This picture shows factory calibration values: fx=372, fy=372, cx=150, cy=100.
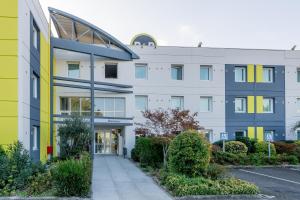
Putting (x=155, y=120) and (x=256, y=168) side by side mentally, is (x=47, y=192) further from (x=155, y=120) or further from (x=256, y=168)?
(x=256, y=168)

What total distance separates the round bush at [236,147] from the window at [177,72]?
7197 millimetres

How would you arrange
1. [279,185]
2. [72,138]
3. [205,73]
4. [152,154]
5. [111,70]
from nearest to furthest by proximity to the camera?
1. [279,185]
2. [152,154]
3. [72,138]
4. [111,70]
5. [205,73]

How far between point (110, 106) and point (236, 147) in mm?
10360

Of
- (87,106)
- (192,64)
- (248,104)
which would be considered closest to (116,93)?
(87,106)

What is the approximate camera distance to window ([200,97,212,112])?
31952 mm

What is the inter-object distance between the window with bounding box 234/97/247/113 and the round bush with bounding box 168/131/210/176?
18598 millimetres

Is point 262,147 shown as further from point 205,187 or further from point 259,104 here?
point 205,187

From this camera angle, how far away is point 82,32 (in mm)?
28953

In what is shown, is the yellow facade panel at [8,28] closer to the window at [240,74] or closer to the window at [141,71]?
the window at [141,71]

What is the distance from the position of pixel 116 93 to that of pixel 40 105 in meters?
9.90

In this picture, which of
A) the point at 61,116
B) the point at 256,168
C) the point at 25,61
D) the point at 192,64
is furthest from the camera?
the point at 192,64

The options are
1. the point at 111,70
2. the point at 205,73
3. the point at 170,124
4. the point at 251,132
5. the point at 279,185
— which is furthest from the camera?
the point at 251,132

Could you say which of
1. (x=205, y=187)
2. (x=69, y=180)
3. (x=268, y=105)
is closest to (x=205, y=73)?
(x=268, y=105)

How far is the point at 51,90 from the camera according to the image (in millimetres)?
25547
